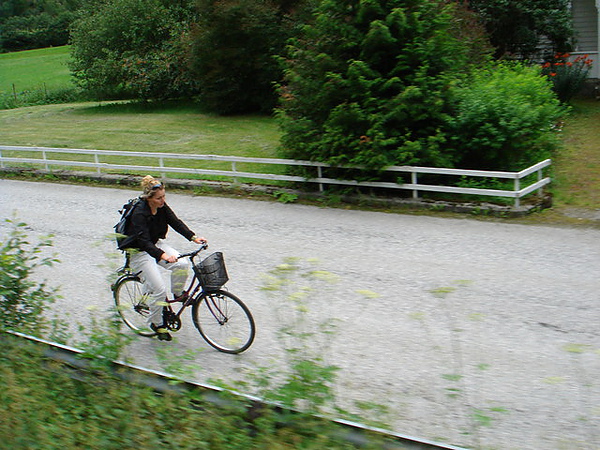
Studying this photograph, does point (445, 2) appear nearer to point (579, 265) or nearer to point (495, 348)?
point (579, 265)

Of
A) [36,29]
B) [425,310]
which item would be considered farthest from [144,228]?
[36,29]

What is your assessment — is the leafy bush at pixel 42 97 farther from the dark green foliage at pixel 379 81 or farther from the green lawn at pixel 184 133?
the dark green foliage at pixel 379 81

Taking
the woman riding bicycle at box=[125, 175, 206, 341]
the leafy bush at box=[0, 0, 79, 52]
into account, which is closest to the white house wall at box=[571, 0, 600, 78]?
the woman riding bicycle at box=[125, 175, 206, 341]

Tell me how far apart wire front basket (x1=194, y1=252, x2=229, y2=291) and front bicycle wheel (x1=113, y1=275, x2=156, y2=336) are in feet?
3.30

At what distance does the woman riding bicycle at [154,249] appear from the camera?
723 centimetres

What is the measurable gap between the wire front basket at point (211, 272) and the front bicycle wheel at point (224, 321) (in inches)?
5.7

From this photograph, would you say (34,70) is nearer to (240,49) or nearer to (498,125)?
(240,49)

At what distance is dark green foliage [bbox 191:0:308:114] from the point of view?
27.5 metres

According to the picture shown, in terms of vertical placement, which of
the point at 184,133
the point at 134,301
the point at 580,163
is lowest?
the point at 580,163

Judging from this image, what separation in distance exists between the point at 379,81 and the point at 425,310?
22.3 feet

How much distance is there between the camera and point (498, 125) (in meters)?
13.7

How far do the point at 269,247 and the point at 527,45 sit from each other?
60.5ft

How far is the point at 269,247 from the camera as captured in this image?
37.3ft

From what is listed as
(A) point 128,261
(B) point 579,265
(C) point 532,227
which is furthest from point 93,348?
(C) point 532,227
